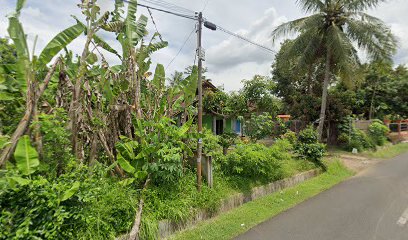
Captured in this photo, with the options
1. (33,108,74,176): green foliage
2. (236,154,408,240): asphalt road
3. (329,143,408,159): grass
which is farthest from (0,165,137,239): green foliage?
(329,143,408,159): grass

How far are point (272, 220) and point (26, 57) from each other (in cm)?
521

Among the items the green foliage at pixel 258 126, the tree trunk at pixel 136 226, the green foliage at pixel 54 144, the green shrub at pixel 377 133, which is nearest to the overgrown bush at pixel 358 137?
the green shrub at pixel 377 133

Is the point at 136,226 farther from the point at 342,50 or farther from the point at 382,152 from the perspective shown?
the point at 382,152

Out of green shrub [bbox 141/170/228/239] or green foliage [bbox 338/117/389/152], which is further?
green foliage [bbox 338/117/389/152]

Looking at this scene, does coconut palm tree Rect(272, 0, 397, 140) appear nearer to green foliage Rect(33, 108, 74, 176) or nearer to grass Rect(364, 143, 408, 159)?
grass Rect(364, 143, 408, 159)

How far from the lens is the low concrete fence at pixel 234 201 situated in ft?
13.2

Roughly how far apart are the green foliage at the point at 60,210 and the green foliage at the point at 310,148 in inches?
280

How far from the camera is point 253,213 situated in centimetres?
502

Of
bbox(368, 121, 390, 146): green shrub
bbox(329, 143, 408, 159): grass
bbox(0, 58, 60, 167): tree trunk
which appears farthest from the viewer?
bbox(368, 121, 390, 146): green shrub

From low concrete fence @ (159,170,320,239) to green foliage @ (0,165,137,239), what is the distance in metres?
0.73

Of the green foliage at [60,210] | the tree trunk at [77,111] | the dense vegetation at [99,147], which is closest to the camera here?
the green foliage at [60,210]

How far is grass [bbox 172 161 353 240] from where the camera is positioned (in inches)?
164

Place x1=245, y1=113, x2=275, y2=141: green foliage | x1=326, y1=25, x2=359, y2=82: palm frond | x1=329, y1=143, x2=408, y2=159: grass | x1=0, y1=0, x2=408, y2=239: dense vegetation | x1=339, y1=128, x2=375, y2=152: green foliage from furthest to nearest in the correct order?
x1=339, y1=128, x2=375, y2=152: green foliage → x1=329, y1=143, x2=408, y2=159: grass → x1=326, y1=25, x2=359, y2=82: palm frond → x1=245, y1=113, x2=275, y2=141: green foliage → x1=0, y1=0, x2=408, y2=239: dense vegetation

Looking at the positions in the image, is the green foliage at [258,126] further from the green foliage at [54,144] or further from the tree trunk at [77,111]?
the green foliage at [54,144]
